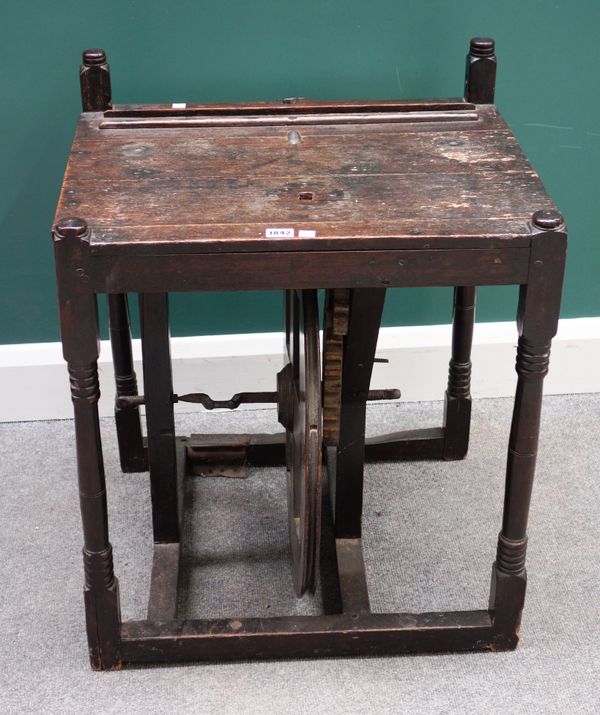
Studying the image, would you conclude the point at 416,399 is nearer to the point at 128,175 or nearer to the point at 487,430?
the point at 487,430

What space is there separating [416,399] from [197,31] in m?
1.03

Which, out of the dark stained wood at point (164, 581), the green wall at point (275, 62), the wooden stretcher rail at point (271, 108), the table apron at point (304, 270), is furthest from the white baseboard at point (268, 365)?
the table apron at point (304, 270)

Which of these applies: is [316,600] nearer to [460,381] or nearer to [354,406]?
[354,406]

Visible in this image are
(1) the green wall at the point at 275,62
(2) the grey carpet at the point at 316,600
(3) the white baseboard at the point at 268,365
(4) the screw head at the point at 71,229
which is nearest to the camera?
(4) the screw head at the point at 71,229

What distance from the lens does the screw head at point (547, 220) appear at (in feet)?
5.87

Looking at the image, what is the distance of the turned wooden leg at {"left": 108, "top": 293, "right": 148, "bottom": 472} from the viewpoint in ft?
8.25

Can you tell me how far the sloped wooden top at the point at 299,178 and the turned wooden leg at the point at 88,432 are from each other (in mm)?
52

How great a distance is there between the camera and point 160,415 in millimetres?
2320

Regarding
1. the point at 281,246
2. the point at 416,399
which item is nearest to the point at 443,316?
the point at 416,399

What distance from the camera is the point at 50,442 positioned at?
9.32 ft

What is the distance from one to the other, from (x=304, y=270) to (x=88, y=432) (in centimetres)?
46

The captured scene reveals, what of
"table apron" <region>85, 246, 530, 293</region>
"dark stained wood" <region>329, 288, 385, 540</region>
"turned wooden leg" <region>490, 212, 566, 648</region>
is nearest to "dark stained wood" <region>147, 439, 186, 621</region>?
"dark stained wood" <region>329, 288, 385, 540</region>

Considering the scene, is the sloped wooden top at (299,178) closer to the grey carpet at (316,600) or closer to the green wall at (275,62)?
the green wall at (275,62)

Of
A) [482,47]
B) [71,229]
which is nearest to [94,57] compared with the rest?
[71,229]
